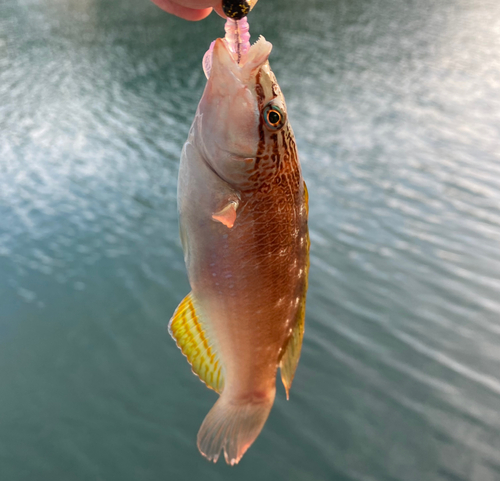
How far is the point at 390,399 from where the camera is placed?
20.3ft

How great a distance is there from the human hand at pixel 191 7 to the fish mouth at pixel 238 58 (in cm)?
16

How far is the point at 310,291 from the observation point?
7773 mm

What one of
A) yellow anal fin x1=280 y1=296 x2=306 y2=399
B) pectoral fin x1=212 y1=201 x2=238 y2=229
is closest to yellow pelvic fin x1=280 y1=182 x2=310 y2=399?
yellow anal fin x1=280 y1=296 x2=306 y2=399

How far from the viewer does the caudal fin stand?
7.21 feet

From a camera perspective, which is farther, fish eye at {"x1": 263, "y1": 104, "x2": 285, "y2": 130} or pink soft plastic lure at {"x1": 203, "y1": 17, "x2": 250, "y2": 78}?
fish eye at {"x1": 263, "y1": 104, "x2": 285, "y2": 130}

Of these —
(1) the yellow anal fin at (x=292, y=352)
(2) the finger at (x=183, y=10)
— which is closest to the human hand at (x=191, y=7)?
(2) the finger at (x=183, y=10)

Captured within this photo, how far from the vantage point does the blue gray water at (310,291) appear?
228 inches

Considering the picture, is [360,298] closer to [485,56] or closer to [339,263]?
[339,263]

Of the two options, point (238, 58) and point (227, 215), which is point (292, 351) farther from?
point (238, 58)

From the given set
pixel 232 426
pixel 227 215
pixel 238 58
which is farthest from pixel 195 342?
pixel 238 58

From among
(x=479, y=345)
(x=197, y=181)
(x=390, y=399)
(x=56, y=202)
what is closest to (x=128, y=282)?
(x=56, y=202)

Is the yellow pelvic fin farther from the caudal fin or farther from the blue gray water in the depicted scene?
the blue gray water

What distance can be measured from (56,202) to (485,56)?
18594 mm

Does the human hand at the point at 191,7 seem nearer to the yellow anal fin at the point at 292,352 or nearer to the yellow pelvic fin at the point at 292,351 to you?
the yellow pelvic fin at the point at 292,351
